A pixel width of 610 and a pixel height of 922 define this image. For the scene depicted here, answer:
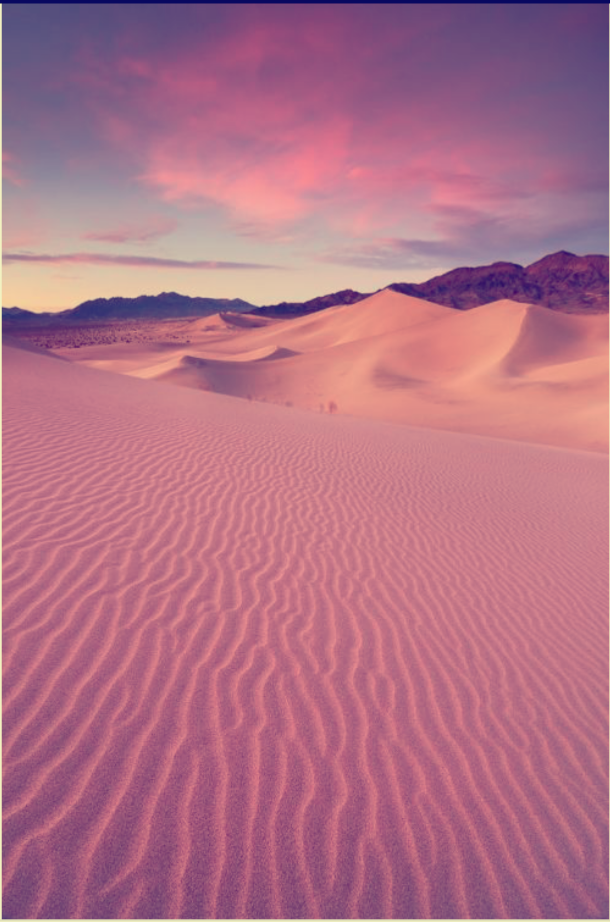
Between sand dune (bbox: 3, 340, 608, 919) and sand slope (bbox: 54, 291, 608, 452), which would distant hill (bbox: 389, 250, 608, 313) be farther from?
sand dune (bbox: 3, 340, 608, 919)

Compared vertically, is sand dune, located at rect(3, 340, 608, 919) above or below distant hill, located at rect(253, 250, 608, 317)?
below

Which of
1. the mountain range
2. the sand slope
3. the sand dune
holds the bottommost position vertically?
the sand dune

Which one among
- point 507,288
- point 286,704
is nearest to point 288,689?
point 286,704

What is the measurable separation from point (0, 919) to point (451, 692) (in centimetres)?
282

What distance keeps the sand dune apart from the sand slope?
15.6 metres

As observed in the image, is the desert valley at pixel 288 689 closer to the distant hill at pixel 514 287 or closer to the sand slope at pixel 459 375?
the sand slope at pixel 459 375

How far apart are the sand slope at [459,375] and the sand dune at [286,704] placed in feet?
51.2

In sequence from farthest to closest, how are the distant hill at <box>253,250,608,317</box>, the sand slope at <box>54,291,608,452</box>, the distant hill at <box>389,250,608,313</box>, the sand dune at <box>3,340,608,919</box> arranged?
the distant hill at <box>253,250,608,317</box>
the distant hill at <box>389,250,608,313</box>
the sand slope at <box>54,291,608,452</box>
the sand dune at <box>3,340,608,919</box>

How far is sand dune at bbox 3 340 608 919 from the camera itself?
256cm

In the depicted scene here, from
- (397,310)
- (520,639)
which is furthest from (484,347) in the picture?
(520,639)

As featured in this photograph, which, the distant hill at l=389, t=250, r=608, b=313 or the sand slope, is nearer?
the sand slope

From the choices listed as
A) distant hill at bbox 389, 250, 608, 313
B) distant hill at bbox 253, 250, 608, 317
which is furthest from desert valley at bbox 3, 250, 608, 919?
distant hill at bbox 253, 250, 608, 317

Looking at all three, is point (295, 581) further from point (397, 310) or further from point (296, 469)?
point (397, 310)

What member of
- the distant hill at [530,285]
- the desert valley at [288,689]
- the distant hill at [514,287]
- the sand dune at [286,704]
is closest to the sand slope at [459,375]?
the desert valley at [288,689]
